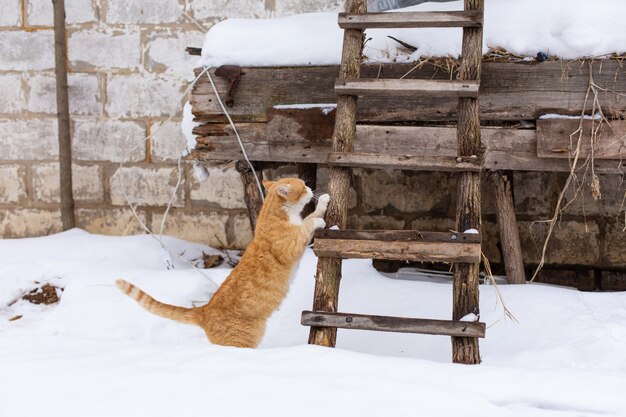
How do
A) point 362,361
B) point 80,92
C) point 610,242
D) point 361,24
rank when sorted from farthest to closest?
point 80,92, point 610,242, point 361,24, point 362,361

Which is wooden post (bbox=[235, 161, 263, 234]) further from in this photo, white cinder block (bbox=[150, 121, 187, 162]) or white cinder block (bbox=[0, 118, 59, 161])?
white cinder block (bbox=[0, 118, 59, 161])

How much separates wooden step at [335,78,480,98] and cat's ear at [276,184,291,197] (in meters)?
0.48

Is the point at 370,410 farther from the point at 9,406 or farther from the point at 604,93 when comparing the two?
the point at 604,93

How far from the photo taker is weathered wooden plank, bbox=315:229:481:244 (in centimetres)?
287

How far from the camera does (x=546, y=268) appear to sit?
15.5ft

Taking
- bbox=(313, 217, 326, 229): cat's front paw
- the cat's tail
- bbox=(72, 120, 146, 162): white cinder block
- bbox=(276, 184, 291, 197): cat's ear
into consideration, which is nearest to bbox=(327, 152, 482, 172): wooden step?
bbox=(313, 217, 326, 229): cat's front paw

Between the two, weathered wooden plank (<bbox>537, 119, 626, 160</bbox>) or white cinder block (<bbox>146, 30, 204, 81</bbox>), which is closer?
weathered wooden plank (<bbox>537, 119, 626, 160</bbox>)

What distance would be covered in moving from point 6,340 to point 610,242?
353cm

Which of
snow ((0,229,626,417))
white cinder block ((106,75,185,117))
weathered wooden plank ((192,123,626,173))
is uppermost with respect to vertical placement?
white cinder block ((106,75,185,117))

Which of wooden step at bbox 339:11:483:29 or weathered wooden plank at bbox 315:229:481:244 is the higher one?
wooden step at bbox 339:11:483:29

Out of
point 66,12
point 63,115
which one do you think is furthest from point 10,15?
point 63,115

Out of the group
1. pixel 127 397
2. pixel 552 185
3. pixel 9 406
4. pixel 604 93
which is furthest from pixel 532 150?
pixel 9 406

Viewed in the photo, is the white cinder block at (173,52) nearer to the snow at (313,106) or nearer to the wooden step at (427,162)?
the snow at (313,106)

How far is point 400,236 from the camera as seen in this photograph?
2924mm
